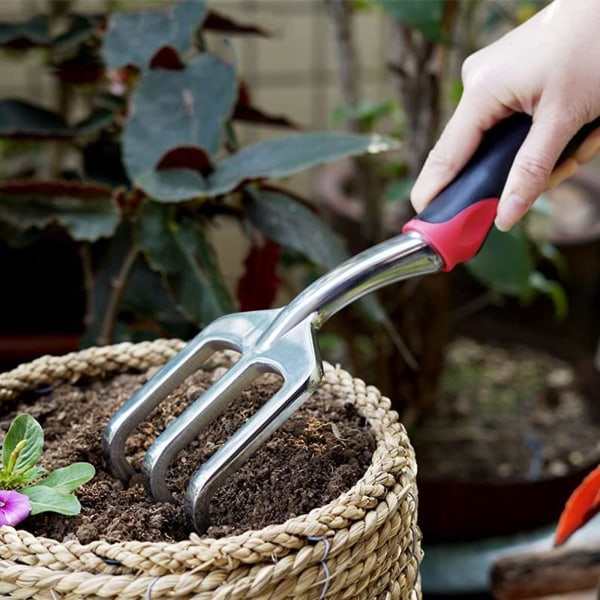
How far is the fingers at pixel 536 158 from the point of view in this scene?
2.20 ft

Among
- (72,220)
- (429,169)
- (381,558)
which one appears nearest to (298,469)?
(381,558)

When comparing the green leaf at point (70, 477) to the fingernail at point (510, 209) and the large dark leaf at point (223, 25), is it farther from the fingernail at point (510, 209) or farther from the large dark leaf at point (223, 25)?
the large dark leaf at point (223, 25)

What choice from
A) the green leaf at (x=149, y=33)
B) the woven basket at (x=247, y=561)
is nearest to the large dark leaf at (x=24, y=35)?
the green leaf at (x=149, y=33)

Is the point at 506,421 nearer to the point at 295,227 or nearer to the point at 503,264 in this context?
the point at 503,264

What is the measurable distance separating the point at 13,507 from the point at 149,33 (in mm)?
685

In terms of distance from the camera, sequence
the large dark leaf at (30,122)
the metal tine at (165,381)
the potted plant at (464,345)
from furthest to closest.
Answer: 1. the potted plant at (464,345)
2. the large dark leaf at (30,122)
3. the metal tine at (165,381)

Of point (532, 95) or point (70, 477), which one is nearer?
point (70, 477)

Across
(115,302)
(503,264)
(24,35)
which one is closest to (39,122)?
(24,35)

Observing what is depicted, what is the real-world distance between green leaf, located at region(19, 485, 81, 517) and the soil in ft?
2.61

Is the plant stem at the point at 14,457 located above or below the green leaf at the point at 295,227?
below

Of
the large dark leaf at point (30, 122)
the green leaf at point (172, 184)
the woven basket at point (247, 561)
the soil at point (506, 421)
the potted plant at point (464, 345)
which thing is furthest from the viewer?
the soil at point (506, 421)

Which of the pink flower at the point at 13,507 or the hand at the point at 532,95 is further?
the hand at the point at 532,95

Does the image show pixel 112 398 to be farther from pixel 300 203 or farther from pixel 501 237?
pixel 501 237

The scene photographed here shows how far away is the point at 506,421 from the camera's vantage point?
1.50 m
